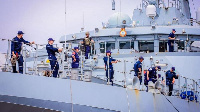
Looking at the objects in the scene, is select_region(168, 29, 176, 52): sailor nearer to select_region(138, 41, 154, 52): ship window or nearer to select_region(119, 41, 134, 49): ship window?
select_region(138, 41, 154, 52): ship window

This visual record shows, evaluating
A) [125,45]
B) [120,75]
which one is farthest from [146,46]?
[120,75]

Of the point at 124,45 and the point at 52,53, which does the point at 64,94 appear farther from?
the point at 124,45

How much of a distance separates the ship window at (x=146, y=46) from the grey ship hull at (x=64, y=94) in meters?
4.89

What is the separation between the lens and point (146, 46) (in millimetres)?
12602

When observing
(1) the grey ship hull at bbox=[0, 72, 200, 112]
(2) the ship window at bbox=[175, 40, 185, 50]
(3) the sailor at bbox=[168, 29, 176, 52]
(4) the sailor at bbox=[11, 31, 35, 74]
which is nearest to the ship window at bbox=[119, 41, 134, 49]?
(3) the sailor at bbox=[168, 29, 176, 52]

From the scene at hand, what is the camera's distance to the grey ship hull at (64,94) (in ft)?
20.6

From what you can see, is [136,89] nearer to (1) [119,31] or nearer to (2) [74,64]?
(2) [74,64]

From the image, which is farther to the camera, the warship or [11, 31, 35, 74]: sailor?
[11, 31, 35, 74]: sailor

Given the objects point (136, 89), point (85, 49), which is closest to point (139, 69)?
point (136, 89)

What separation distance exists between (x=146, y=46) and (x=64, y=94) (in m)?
6.70

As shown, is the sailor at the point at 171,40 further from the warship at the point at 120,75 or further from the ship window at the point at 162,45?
the ship window at the point at 162,45

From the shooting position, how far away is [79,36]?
13.4 metres

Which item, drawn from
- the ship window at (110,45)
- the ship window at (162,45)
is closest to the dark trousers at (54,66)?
the ship window at (110,45)

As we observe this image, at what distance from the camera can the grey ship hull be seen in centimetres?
628
